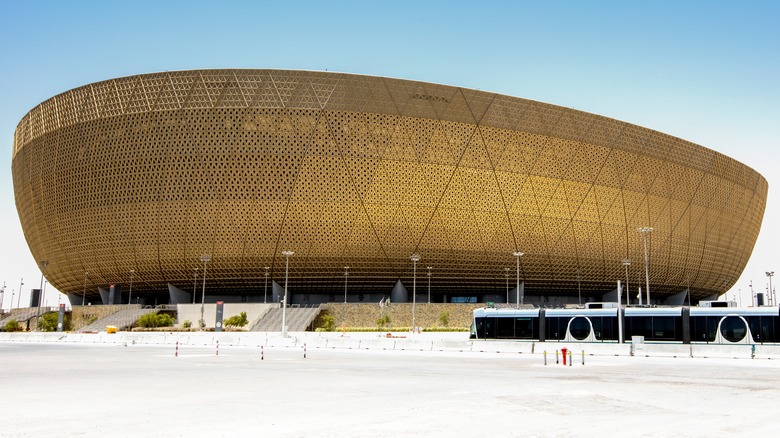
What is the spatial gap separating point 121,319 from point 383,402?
48.6 meters

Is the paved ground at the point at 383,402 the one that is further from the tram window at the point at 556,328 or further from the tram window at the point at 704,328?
the tram window at the point at 556,328

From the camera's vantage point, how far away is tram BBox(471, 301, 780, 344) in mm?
23922

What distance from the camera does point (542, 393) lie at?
10.6 m

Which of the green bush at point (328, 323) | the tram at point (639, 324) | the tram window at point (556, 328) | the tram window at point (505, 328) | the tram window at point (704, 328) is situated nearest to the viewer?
the tram at point (639, 324)

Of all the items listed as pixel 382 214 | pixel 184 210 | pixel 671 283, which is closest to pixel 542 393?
pixel 382 214

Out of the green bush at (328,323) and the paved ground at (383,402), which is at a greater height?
the green bush at (328,323)

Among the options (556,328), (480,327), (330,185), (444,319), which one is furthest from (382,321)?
(556,328)

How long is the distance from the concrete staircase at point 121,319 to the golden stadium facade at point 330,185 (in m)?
2.61

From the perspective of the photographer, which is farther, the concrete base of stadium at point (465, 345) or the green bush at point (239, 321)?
the green bush at point (239, 321)

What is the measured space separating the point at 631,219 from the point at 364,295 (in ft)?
75.1

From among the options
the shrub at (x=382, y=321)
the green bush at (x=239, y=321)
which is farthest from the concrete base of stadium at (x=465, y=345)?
the shrub at (x=382, y=321)

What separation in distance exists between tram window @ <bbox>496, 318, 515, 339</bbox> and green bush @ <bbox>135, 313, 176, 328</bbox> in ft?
102

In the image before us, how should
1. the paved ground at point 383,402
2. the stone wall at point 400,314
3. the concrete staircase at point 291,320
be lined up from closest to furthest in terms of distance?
the paved ground at point 383,402 → the concrete staircase at point 291,320 → the stone wall at point 400,314

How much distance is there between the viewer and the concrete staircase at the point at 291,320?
47.6 meters
